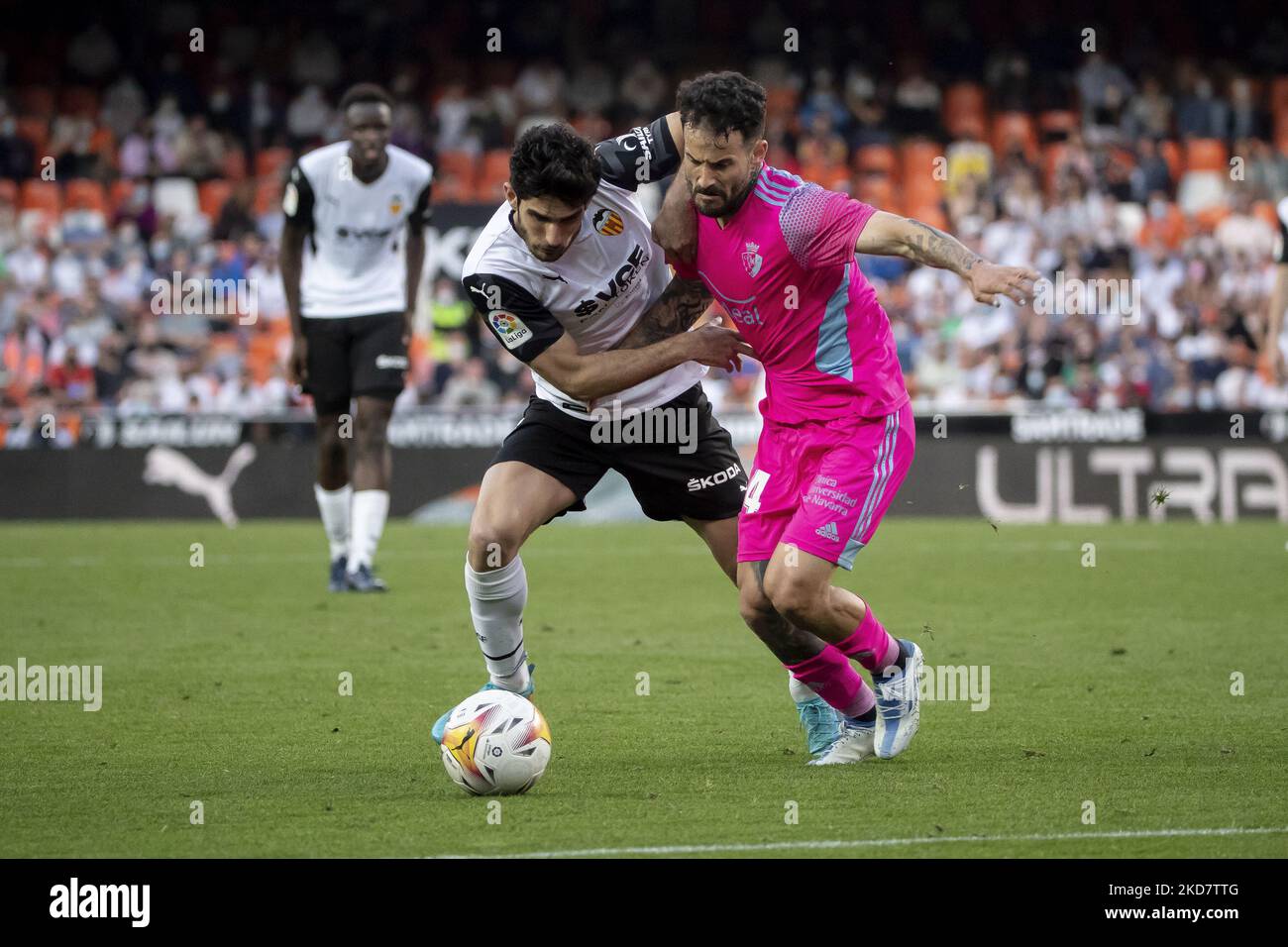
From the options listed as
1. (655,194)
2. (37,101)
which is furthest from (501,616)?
(37,101)

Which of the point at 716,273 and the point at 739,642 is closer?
the point at 716,273

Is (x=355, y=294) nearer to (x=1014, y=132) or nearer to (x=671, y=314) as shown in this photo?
(x=671, y=314)

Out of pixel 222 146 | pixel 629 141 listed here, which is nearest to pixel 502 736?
pixel 629 141

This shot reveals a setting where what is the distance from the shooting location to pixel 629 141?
6277mm

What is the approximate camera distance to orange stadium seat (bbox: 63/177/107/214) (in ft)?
73.5

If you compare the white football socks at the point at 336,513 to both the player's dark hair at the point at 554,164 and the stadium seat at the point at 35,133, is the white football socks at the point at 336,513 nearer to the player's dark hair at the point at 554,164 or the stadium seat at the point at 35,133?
the player's dark hair at the point at 554,164

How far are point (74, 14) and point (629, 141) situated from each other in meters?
20.7

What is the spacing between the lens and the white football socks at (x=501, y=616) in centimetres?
→ 623

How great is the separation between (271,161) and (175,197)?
1.35 meters

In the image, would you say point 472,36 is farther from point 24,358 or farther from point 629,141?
point 629,141

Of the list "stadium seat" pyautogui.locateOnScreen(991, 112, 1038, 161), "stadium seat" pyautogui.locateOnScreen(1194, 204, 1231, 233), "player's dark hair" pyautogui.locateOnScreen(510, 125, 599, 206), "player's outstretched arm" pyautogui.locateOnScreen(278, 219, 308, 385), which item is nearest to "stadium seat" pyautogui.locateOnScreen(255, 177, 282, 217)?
"stadium seat" pyautogui.locateOnScreen(991, 112, 1038, 161)

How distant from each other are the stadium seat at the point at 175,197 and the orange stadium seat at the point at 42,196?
1.16 m

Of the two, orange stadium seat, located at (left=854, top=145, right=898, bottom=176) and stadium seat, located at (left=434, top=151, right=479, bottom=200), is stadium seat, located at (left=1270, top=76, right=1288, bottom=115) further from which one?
stadium seat, located at (left=434, top=151, right=479, bottom=200)

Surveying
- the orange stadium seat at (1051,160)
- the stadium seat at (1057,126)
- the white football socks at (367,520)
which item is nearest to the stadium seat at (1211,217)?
the orange stadium seat at (1051,160)
